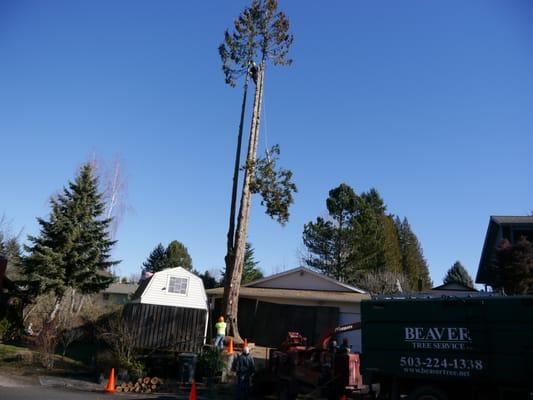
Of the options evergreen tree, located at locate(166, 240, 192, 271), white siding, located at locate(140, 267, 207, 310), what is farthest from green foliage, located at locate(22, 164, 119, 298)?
evergreen tree, located at locate(166, 240, 192, 271)

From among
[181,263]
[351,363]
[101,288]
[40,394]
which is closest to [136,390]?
[40,394]

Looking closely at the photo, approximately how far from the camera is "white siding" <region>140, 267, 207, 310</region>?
24500 mm

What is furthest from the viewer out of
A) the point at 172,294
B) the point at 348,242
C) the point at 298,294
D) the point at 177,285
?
the point at 348,242

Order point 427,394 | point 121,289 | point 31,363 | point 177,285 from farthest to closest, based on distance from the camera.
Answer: point 121,289
point 177,285
point 31,363
point 427,394

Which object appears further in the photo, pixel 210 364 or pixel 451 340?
pixel 210 364

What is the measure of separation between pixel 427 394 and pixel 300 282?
65.5 ft

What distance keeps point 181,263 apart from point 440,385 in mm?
52043

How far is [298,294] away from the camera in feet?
88.0

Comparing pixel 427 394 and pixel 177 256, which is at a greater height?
pixel 177 256

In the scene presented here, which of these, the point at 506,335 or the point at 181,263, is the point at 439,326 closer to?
the point at 506,335

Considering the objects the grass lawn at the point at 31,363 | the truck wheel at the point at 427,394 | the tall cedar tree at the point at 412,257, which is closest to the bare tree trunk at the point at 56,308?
the grass lawn at the point at 31,363

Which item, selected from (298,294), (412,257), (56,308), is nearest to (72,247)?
(56,308)

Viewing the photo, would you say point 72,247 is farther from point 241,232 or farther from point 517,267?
point 517,267

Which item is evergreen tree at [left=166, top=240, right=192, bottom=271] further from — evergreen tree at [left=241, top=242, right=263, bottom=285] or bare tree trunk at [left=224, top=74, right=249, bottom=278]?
bare tree trunk at [left=224, top=74, right=249, bottom=278]
